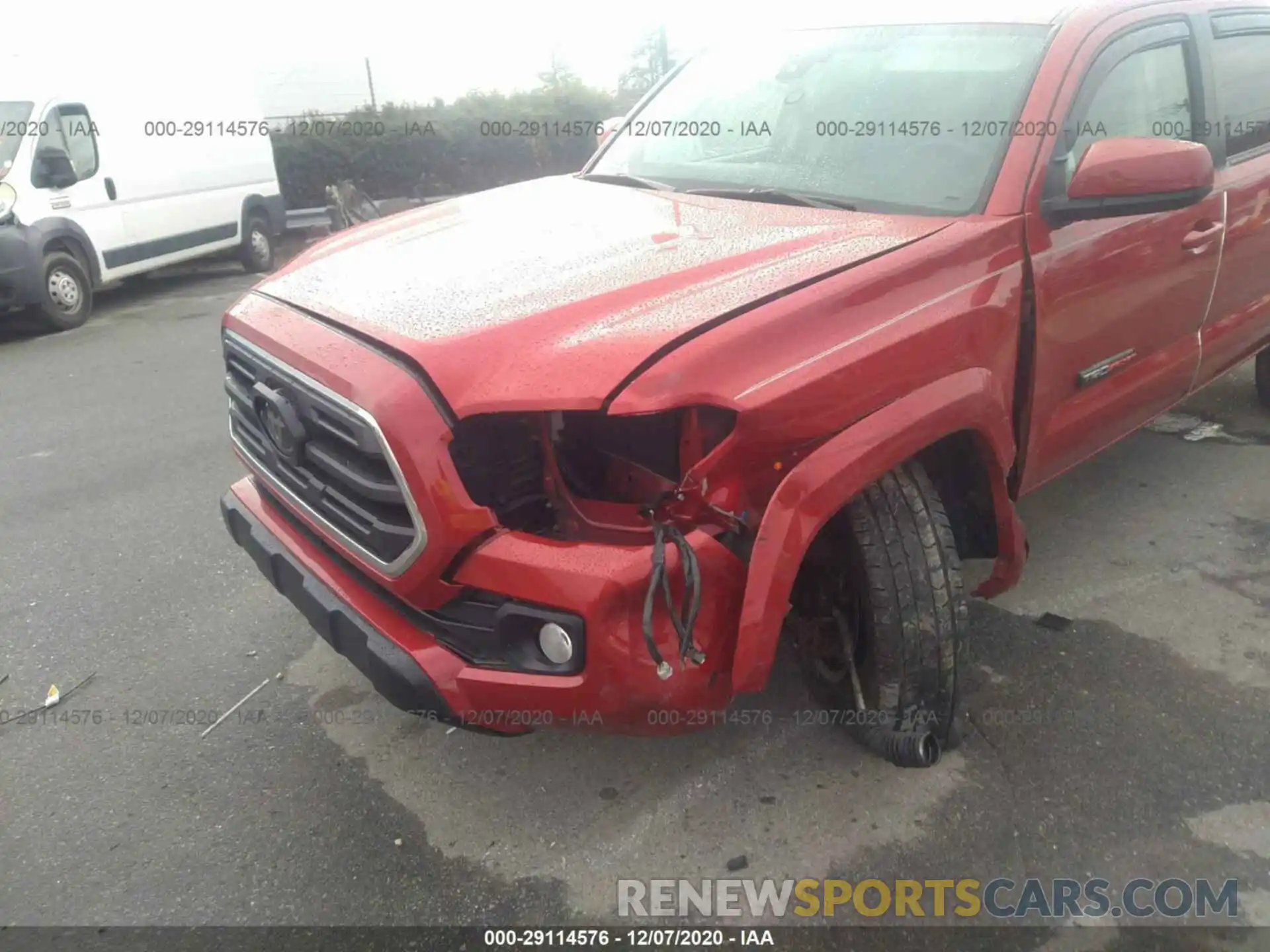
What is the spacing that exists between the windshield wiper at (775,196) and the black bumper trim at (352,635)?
5.30ft

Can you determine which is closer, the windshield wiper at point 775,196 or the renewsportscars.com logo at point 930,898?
the renewsportscars.com logo at point 930,898

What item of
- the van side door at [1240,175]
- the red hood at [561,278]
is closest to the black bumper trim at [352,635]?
the red hood at [561,278]

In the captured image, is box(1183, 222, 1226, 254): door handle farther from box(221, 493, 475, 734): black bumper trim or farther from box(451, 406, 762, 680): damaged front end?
box(221, 493, 475, 734): black bumper trim

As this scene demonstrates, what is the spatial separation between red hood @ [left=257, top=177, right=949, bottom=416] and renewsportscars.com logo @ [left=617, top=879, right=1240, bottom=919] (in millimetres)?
1170

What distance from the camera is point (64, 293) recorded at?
815 centimetres

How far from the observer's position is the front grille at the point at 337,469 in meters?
1.93

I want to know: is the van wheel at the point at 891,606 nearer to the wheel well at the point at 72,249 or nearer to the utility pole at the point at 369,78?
the wheel well at the point at 72,249

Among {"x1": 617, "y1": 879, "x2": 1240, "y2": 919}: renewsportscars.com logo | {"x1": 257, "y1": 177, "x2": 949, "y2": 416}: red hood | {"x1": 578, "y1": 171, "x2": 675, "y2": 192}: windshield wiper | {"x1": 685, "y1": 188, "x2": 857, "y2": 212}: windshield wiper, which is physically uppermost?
{"x1": 578, "y1": 171, "x2": 675, "y2": 192}: windshield wiper

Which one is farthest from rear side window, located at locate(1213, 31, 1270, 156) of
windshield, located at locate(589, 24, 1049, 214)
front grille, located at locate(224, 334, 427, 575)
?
front grille, located at locate(224, 334, 427, 575)

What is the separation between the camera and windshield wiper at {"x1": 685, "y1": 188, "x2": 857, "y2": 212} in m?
2.69

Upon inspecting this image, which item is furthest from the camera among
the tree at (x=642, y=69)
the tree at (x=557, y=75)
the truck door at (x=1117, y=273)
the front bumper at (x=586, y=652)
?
the tree at (x=557, y=75)

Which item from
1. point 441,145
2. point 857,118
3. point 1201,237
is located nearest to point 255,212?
point 441,145

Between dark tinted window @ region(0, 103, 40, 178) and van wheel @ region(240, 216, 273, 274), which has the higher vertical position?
dark tinted window @ region(0, 103, 40, 178)

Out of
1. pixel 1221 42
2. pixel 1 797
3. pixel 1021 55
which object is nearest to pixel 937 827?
pixel 1021 55
